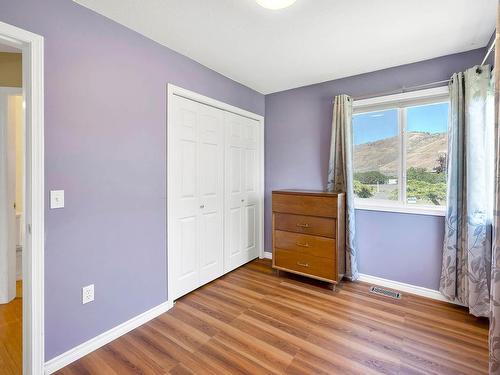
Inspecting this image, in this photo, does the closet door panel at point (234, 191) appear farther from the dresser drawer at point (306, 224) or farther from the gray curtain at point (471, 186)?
the gray curtain at point (471, 186)

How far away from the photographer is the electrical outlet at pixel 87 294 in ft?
5.70

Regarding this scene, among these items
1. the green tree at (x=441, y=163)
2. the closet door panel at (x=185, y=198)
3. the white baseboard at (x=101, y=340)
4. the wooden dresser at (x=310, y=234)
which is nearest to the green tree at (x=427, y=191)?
the green tree at (x=441, y=163)

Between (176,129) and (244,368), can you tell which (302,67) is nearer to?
(176,129)

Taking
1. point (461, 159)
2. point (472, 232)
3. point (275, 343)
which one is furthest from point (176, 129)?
point (472, 232)

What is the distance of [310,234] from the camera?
108 inches

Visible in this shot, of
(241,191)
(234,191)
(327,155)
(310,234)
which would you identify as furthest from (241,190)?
(327,155)

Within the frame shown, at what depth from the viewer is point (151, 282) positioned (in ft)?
7.16

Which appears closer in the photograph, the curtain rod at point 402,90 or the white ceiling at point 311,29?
the white ceiling at point 311,29

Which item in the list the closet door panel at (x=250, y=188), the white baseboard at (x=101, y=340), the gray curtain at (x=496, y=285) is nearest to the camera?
the gray curtain at (x=496, y=285)

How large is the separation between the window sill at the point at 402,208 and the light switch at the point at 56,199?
279 centimetres

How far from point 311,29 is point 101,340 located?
2.87m

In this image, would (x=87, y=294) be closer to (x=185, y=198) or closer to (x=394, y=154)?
(x=185, y=198)

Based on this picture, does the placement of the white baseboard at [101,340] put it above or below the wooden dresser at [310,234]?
below

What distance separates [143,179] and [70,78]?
2.77ft
